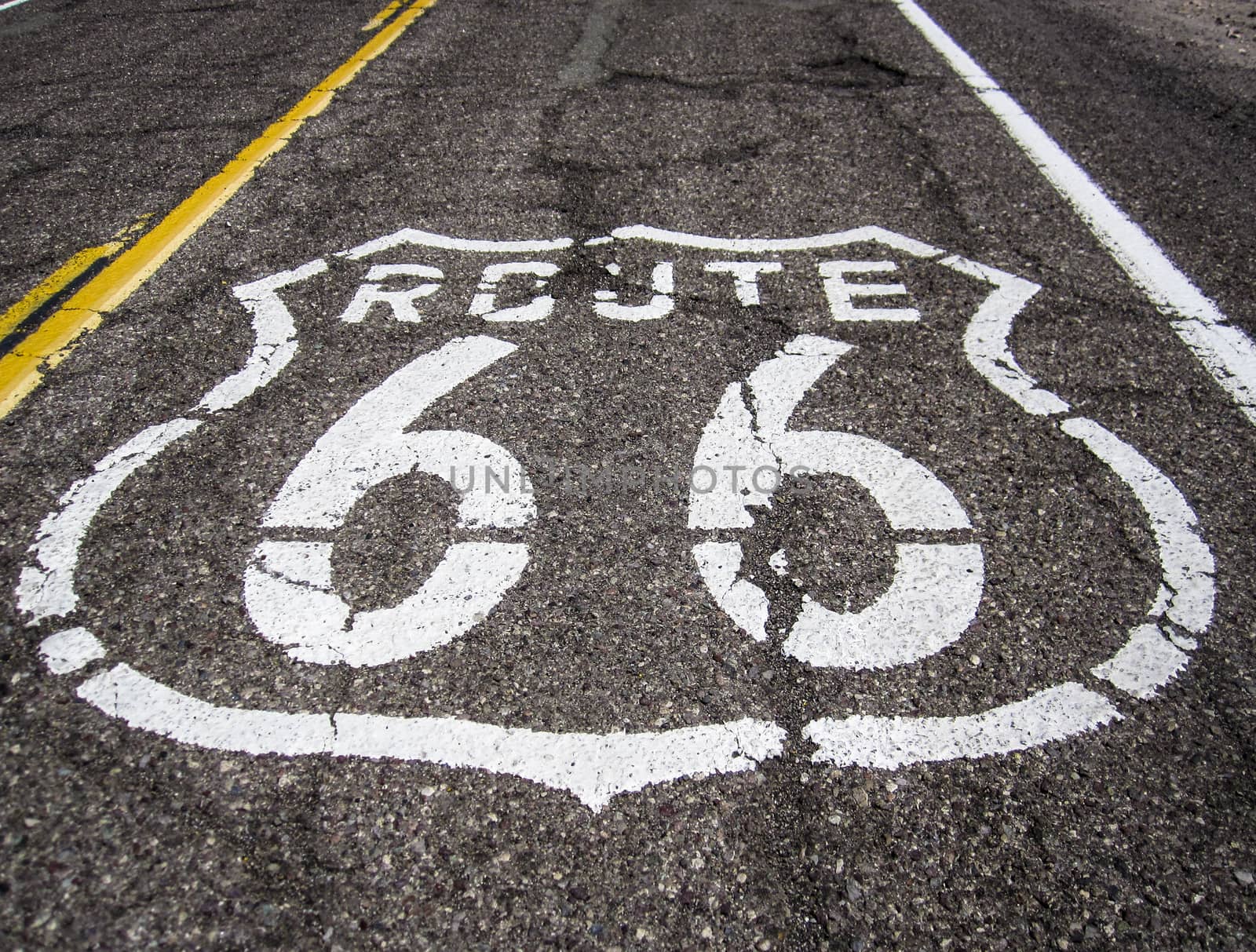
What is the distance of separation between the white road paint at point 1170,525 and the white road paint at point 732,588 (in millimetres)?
989

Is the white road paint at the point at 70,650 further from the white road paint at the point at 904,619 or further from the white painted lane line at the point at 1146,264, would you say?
the white painted lane line at the point at 1146,264

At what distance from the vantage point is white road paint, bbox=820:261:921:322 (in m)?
3.53

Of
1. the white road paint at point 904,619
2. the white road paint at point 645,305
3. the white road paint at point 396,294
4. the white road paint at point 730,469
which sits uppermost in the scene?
the white road paint at point 396,294

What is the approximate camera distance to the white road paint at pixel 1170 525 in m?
2.34

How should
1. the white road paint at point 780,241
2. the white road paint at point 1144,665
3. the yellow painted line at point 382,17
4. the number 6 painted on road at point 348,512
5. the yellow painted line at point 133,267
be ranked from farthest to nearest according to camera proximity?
the yellow painted line at point 382,17 → the white road paint at point 780,241 → the yellow painted line at point 133,267 → the number 6 painted on road at point 348,512 → the white road paint at point 1144,665

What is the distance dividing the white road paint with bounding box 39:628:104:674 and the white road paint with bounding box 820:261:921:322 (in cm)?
258

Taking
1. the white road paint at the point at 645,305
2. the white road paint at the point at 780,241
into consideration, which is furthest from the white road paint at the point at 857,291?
the white road paint at the point at 645,305

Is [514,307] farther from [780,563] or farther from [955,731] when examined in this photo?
[955,731]

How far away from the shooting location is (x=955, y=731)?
205 cm

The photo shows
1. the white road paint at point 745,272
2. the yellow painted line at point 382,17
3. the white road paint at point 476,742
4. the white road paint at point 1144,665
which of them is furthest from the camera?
the yellow painted line at point 382,17

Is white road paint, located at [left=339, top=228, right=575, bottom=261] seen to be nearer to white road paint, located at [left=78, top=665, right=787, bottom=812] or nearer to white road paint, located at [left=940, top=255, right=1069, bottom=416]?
white road paint, located at [left=940, top=255, right=1069, bottom=416]

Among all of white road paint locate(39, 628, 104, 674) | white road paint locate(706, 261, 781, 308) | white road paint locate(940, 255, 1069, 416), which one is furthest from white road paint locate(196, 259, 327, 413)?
white road paint locate(940, 255, 1069, 416)

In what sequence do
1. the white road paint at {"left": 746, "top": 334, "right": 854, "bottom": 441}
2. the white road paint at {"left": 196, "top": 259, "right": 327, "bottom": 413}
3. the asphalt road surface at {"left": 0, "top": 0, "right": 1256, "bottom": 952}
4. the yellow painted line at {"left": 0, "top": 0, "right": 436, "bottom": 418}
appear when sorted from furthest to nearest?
the yellow painted line at {"left": 0, "top": 0, "right": 436, "bottom": 418}, the white road paint at {"left": 196, "top": 259, "right": 327, "bottom": 413}, the white road paint at {"left": 746, "top": 334, "right": 854, "bottom": 441}, the asphalt road surface at {"left": 0, "top": 0, "right": 1256, "bottom": 952}

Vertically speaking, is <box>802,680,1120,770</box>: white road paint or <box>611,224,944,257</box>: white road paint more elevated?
<box>611,224,944,257</box>: white road paint
